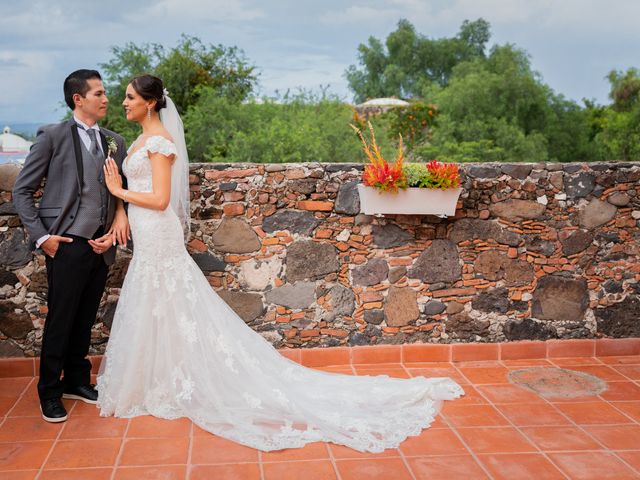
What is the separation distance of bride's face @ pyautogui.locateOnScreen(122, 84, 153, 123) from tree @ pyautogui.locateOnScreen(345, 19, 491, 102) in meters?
36.1

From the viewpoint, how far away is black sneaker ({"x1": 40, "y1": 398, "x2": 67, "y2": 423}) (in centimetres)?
365

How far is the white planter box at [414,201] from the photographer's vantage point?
428 cm

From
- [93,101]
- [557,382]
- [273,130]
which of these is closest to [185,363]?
[93,101]

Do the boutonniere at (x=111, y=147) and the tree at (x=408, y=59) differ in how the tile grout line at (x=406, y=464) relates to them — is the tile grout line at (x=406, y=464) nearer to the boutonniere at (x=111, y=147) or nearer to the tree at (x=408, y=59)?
the boutonniere at (x=111, y=147)

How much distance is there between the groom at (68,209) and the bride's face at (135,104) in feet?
0.42

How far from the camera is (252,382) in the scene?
375cm

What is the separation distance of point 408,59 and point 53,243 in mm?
38802

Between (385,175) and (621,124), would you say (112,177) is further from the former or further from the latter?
(621,124)

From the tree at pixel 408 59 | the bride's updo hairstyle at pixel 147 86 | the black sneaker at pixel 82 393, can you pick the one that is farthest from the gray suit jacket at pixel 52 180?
the tree at pixel 408 59

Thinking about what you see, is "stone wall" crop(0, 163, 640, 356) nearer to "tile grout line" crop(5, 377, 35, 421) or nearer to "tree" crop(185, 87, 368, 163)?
"tile grout line" crop(5, 377, 35, 421)

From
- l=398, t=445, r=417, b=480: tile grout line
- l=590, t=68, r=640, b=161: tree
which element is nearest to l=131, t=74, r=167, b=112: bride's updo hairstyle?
l=398, t=445, r=417, b=480: tile grout line

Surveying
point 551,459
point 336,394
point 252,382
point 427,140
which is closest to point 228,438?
point 252,382

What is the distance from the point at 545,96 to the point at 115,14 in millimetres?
19579

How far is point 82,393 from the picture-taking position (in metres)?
3.91
